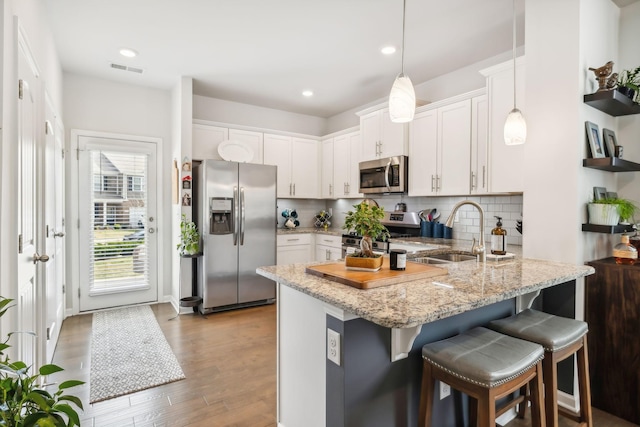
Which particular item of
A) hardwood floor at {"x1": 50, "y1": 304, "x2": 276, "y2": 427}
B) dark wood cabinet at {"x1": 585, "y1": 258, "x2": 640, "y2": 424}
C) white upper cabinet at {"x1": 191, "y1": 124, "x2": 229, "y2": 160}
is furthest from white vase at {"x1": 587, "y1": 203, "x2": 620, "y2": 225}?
white upper cabinet at {"x1": 191, "y1": 124, "x2": 229, "y2": 160}

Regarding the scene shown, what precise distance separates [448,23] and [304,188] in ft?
9.88

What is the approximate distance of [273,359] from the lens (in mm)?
2938

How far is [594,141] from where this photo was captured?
2234 mm

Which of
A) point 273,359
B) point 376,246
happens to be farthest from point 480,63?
point 273,359

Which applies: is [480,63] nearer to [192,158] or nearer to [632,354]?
[632,354]

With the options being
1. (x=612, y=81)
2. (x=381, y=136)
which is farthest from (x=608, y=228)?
(x=381, y=136)

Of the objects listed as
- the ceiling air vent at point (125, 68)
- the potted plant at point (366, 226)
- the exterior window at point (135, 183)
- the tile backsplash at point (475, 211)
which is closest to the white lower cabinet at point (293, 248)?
the tile backsplash at point (475, 211)

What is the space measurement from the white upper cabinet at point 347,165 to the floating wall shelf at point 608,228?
284 cm

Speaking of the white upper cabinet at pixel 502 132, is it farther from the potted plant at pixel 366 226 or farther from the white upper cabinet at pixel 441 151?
the potted plant at pixel 366 226

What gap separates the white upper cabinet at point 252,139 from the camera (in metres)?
4.66

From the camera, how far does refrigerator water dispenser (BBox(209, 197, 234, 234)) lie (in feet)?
13.5

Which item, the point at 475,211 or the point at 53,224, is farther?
the point at 475,211

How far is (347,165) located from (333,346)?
370cm

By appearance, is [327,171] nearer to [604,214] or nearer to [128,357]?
[128,357]
